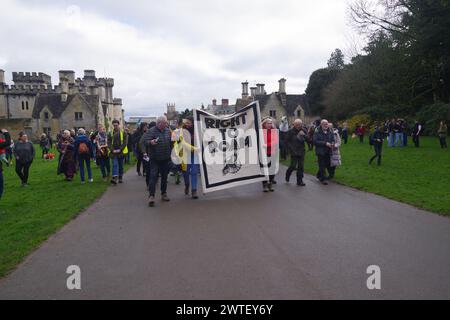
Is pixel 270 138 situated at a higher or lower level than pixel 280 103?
lower

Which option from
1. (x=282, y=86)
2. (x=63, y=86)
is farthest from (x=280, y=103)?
(x=63, y=86)

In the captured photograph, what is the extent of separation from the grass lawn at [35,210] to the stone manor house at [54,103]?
47814mm

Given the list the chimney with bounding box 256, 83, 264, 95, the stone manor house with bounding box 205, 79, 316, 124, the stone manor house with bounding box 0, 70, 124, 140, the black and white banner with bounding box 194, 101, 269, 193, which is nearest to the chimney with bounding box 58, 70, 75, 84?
the stone manor house with bounding box 0, 70, 124, 140

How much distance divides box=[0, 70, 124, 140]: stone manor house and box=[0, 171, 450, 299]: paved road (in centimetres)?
5562

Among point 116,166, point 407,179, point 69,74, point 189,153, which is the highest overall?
point 69,74

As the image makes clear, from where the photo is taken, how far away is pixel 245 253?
19.1ft

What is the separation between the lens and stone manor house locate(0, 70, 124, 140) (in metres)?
70.2

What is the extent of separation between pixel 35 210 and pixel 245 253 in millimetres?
6230

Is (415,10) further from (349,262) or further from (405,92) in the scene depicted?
(349,262)

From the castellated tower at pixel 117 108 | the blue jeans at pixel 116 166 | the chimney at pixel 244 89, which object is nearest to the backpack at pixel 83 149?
the blue jeans at pixel 116 166

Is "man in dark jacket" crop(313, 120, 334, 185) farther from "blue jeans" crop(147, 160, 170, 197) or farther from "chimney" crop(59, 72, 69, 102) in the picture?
"chimney" crop(59, 72, 69, 102)

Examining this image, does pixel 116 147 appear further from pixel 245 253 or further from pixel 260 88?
pixel 260 88

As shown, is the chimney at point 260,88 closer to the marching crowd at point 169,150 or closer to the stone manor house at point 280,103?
the stone manor house at point 280,103

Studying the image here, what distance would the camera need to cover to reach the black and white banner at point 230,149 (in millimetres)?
10977
